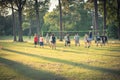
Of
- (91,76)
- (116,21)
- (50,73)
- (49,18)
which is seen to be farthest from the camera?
(49,18)

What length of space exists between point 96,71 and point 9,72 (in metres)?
5.17

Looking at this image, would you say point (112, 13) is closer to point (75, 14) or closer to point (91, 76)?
point (75, 14)

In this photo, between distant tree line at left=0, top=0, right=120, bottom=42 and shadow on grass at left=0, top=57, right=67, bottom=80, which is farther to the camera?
distant tree line at left=0, top=0, right=120, bottom=42

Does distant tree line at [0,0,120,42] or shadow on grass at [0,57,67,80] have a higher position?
distant tree line at [0,0,120,42]

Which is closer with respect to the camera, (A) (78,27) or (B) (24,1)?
(B) (24,1)

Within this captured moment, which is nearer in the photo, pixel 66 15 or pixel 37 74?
pixel 37 74

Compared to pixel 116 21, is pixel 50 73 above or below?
below

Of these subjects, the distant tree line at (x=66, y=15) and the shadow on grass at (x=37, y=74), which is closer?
the shadow on grass at (x=37, y=74)

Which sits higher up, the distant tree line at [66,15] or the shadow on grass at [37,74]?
the distant tree line at [66,15]

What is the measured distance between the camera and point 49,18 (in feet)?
261

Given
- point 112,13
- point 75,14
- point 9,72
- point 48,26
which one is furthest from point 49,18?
point 9,72

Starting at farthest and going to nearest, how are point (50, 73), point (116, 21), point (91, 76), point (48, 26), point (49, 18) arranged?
→ point (48, 26)
point (49, 18)
point (116, 21)
point (50, 73)
point (91, 76)

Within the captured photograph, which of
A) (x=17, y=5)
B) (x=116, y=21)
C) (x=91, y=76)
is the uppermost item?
(x=17, y=5)

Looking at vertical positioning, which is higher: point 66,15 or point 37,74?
point 66,15
